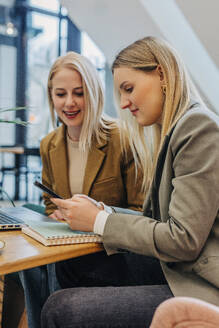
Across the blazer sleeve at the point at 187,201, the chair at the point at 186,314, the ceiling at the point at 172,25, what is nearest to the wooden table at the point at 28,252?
the blazer sleeve at the point at 187,201

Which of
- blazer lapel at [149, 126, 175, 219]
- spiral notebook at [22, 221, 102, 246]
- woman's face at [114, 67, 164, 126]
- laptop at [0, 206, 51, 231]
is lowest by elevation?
spiral notebook at [22, 221, 102, 246]

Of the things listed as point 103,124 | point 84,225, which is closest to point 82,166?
point 103,124

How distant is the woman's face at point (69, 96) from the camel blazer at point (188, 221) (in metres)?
0.84

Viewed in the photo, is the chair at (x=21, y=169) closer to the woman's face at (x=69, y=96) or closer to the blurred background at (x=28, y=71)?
the blurred background at (x=28, y=71)

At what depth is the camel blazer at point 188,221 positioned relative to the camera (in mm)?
904

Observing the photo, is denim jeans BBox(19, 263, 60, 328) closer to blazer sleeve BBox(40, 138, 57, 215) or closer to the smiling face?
blazer sleeve BBox(40, 138, 57, 215)

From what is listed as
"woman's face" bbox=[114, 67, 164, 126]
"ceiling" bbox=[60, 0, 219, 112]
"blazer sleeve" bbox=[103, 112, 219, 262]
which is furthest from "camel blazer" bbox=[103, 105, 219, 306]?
"ceiling" bbox=[60, 0, 219, 112]

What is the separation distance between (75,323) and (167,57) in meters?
0.77

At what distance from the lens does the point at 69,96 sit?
5.74 ft

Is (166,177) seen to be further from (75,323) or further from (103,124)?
(103,124)

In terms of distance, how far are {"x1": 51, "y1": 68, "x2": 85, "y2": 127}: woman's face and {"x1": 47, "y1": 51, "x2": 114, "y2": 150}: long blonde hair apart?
0.03 meters

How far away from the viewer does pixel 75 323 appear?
2.89 feet

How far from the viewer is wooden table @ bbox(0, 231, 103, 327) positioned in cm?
86

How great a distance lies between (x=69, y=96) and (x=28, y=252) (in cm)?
97
